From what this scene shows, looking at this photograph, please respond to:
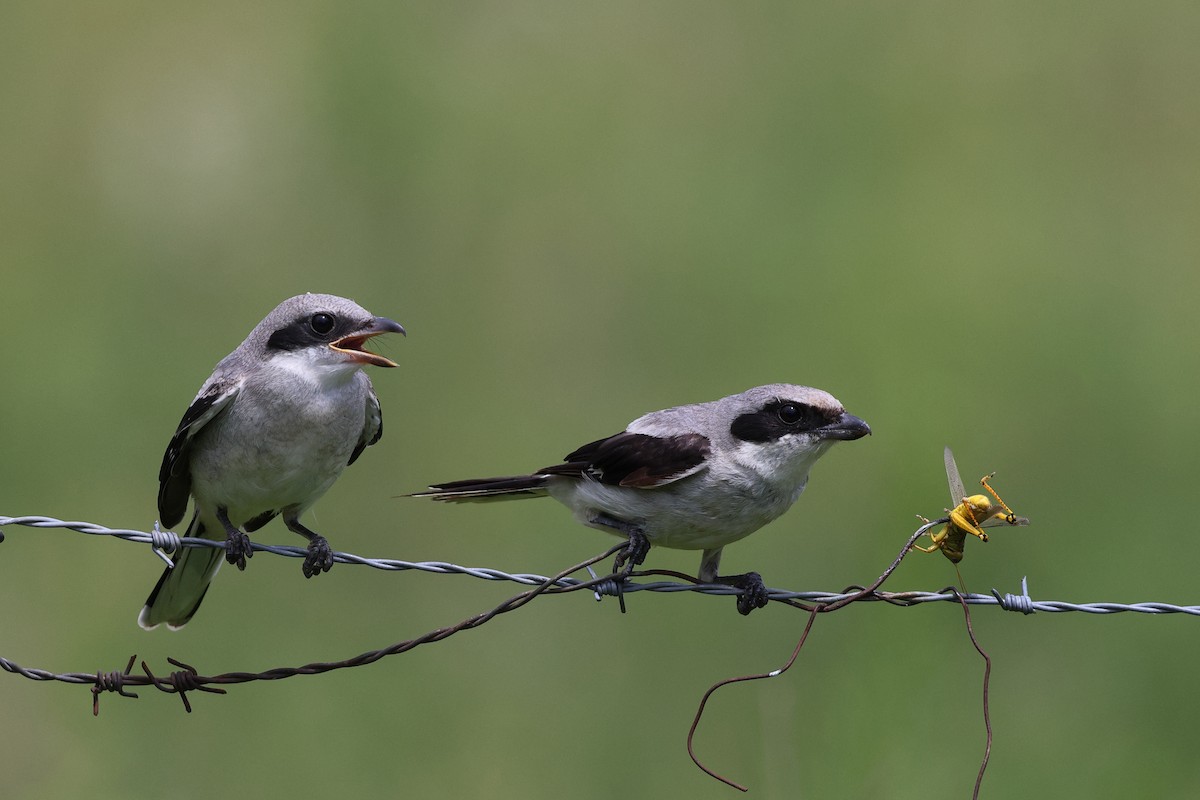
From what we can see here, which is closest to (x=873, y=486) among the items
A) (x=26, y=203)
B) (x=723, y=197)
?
(x=723, y=197)

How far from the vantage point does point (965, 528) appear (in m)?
5.20

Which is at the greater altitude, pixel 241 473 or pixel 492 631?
pixel 241 473

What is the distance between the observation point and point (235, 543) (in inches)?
267

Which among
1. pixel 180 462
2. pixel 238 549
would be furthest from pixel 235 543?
pixel 180 462

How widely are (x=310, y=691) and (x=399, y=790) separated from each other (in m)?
0.90

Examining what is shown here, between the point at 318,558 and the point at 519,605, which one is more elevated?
the point at 519,605

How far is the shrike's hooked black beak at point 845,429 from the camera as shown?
6215 mm

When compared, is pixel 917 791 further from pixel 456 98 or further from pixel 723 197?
pixel 456 98

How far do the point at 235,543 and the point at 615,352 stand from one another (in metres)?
4.90

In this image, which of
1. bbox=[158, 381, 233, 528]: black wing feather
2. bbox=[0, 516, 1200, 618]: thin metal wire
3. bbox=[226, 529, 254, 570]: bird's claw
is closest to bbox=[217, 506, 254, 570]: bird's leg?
bbox=[226, 529, 254, 570]: bird's claw

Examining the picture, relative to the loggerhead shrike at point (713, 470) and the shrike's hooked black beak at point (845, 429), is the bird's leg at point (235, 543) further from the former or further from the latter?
the shrike's hooked black beak at point (845, 429)

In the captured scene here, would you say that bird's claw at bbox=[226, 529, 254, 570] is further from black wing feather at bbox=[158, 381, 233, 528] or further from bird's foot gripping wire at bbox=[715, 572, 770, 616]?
bird's foot gripping wire at bbox=[715, 572, 770, 616]

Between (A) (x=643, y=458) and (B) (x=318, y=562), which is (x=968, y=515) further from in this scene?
(B) (x=318, y=562)

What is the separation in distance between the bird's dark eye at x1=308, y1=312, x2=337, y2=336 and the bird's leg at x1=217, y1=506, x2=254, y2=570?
3.39 feet
